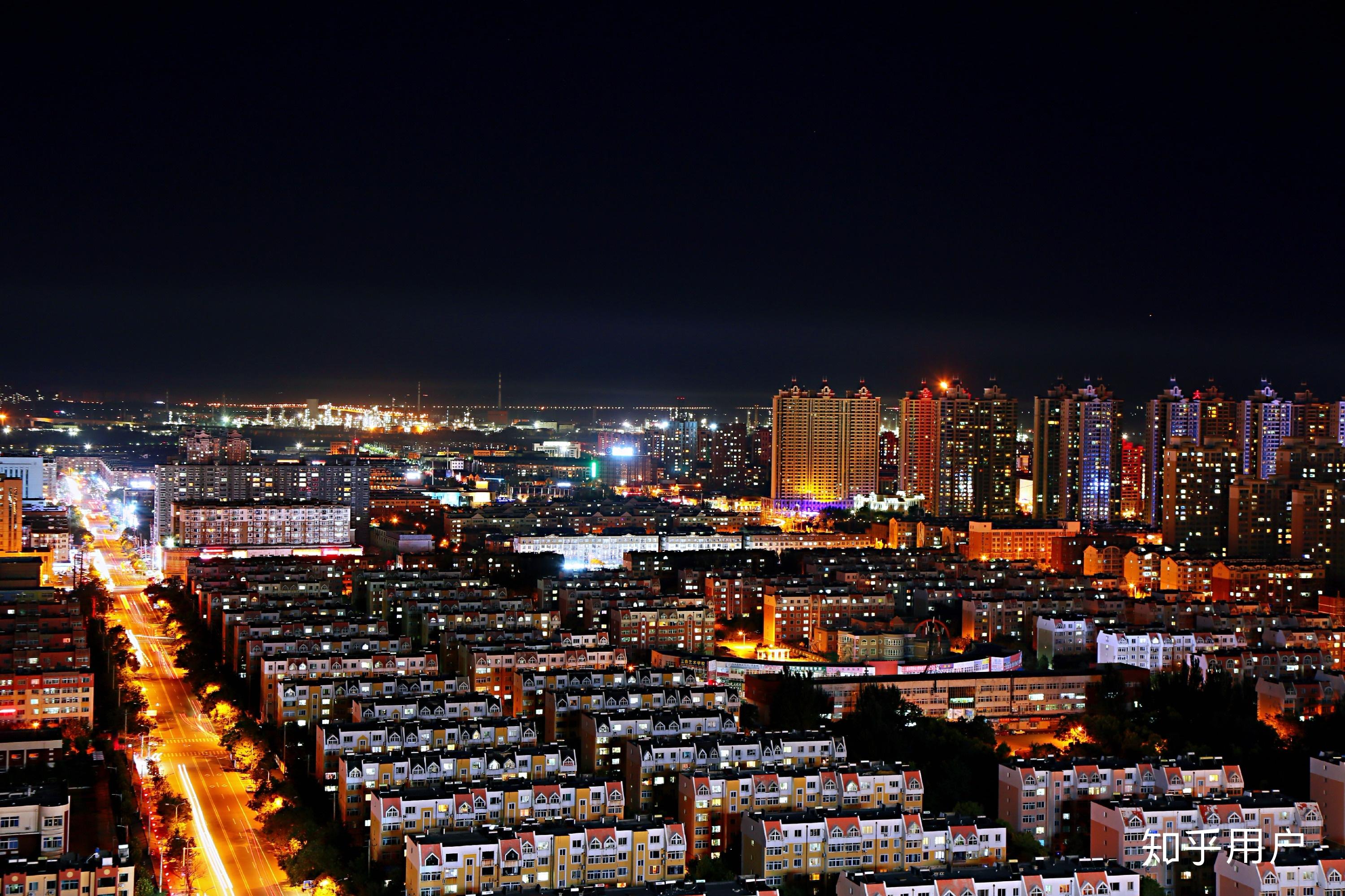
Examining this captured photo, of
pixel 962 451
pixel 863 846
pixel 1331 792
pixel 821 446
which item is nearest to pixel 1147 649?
pixel 1331 792

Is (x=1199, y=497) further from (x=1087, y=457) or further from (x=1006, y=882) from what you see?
(x=1006, y=882)

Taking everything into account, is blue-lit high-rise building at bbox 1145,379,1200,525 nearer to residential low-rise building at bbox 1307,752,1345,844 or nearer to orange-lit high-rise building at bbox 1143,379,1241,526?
orange-lit high-rise building at bbox 1143,379,1241,526

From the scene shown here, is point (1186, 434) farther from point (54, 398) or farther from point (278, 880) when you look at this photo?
point (54, 398)

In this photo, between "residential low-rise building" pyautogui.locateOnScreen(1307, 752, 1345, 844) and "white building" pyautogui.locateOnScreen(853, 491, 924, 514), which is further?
"white building" pyautogui.locateOnScreen(853, 491, 924, 514)

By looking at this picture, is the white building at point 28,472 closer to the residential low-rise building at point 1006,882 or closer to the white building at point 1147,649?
the white building at point 1147,649

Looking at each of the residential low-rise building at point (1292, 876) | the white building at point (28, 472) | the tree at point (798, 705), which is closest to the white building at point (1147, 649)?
the tree at point (798, 705)

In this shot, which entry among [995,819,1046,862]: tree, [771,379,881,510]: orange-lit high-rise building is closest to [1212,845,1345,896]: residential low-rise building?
[995,819,1046,862]: tree
